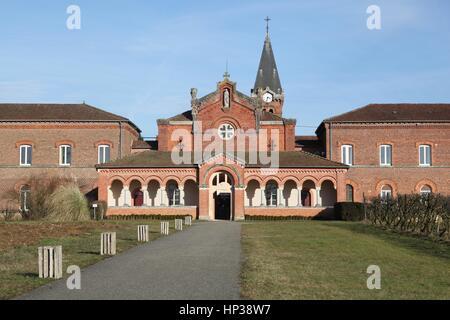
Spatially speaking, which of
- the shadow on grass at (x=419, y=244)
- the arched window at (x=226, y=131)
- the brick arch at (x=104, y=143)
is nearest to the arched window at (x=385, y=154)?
the arched window at (x=226, y=131)

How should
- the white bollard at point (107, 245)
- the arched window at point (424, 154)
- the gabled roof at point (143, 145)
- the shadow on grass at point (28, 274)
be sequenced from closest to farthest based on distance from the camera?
the shadow on grass at point (28, 274) < the white bollard at point (107, 245) < the arched window at point (424, 154) < the gabled roof at point (143, 145)

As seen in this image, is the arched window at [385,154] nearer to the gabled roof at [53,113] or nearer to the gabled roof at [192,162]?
the gabled roof at [192,162]

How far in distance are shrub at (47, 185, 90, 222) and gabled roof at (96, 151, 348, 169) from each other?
8.45m

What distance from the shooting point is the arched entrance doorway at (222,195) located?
155 ft

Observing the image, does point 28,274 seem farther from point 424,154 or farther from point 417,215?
point 424,154

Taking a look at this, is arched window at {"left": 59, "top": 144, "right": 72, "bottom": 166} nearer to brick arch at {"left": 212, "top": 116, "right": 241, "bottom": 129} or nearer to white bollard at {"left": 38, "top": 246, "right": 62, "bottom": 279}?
brick arch at {"left": 212, "top": 116, "right": 241, "bottom": 129}

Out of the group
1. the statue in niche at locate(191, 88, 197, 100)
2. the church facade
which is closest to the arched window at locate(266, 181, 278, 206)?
Result: the church facade

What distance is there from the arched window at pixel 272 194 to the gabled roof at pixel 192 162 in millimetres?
2410

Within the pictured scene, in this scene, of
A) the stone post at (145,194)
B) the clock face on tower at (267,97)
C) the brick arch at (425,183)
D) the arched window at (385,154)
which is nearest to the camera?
the stone post at (145,194)

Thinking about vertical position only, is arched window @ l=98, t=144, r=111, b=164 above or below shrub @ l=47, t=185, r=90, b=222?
above

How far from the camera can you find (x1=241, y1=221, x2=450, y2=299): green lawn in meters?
11.1

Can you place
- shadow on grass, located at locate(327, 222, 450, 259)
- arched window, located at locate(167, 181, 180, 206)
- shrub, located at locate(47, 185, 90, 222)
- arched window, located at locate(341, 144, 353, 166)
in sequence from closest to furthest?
shadow on grass, located at locate(327, 222, 450, 259), shrub, located at locate(47, 185, 90, 222), arched window, located at locate(167, 181, 180, 206), arched window, located at locate(341, 144, 353, 166)

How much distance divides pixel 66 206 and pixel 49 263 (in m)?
25.8
